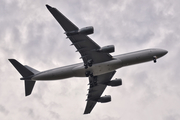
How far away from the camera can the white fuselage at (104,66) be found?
64.9 metres

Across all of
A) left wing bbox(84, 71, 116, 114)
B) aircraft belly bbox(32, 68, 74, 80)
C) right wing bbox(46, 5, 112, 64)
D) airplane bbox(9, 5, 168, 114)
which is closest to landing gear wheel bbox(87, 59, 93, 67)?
airplane bbox(9, 5, 168, 114)

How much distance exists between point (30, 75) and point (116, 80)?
838 inches

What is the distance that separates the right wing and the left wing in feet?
27.3

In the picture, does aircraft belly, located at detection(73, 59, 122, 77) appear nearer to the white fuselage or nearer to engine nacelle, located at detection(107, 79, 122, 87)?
the white fuselage

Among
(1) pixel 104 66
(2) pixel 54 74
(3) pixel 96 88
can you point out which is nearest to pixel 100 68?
(1) pixel 104 66

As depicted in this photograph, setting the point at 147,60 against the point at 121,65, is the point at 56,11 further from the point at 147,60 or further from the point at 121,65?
the point at 147,60

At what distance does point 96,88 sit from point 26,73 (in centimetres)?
1955

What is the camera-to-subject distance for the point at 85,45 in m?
63.2

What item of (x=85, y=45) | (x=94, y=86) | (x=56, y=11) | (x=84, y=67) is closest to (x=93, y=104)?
(x=94, y=86)

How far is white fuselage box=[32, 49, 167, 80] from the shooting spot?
64938 millimetres

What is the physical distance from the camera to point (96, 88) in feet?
250

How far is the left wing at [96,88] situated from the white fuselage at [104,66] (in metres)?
6.48

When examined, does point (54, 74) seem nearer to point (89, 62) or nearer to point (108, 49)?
point (89, 62)

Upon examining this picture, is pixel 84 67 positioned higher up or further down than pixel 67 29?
further down
